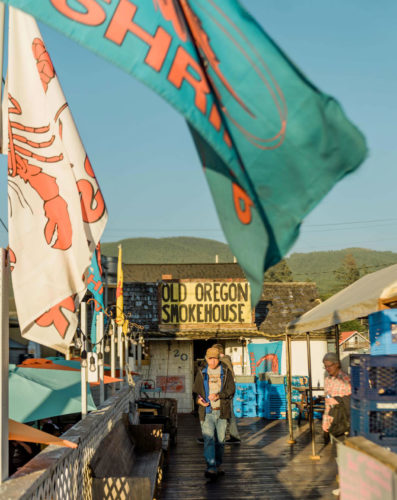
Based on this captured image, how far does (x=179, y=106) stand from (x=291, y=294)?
23.1m

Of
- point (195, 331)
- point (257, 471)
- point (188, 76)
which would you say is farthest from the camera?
point (195, 331)

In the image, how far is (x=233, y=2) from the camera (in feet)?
10.3

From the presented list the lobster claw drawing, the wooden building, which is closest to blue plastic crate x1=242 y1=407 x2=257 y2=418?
the wooden building

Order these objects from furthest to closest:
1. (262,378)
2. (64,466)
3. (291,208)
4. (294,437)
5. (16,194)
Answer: (262,378)
(294,437)
(64,466)
(16,194)
(291,208)

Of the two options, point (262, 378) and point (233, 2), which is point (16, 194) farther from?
point (262, 378)

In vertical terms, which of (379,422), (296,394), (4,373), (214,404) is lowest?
(296,394)

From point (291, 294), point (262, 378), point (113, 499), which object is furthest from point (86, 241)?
point (291, 294)

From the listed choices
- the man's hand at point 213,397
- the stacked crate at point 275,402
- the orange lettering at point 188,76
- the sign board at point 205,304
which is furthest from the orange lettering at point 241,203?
the sign board at point 205,304

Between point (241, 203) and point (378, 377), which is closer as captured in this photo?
point (241, 203)

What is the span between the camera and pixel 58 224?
18.0ft

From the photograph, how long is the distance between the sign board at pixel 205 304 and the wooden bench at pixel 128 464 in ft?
40.2

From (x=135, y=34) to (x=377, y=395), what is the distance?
13.6 feet

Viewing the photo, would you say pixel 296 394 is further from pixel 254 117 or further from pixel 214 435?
pixel 254 117

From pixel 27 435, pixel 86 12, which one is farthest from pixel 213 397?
pixel 86 12
